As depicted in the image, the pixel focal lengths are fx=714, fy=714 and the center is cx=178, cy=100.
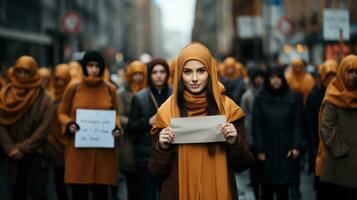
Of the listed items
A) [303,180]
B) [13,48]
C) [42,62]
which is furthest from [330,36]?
[42,62]

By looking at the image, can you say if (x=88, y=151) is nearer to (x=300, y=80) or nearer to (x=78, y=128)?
(x=78, y=128)

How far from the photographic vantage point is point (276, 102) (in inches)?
323

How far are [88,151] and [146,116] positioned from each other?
790 millimetres

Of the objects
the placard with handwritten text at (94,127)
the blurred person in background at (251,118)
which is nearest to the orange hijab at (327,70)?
the blurred person in background at (251,118)

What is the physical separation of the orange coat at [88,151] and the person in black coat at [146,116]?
Answer: 289 mm

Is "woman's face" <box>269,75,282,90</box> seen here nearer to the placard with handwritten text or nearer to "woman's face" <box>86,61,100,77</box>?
the placard with handwritten text

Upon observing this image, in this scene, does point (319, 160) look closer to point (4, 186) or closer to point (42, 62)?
point (4, 186)

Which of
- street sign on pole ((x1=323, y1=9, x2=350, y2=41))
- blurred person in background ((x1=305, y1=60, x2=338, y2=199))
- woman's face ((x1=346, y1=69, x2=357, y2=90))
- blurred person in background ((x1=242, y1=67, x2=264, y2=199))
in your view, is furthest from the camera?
street sign on pole ((x1=323, y1=9, x2=350, y2=41))

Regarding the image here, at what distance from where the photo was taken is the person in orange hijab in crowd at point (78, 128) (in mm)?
8094

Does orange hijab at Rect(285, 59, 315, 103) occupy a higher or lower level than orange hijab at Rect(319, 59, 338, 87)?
lower

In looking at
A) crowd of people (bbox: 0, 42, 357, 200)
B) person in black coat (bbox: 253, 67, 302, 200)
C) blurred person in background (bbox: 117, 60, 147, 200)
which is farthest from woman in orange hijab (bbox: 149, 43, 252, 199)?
blurred person in background (bbox: 117, 60, 147, 200)

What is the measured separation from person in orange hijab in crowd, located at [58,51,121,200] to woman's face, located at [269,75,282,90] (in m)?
1.83

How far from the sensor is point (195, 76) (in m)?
4.89

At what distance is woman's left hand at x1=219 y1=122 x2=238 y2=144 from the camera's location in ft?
15.9
